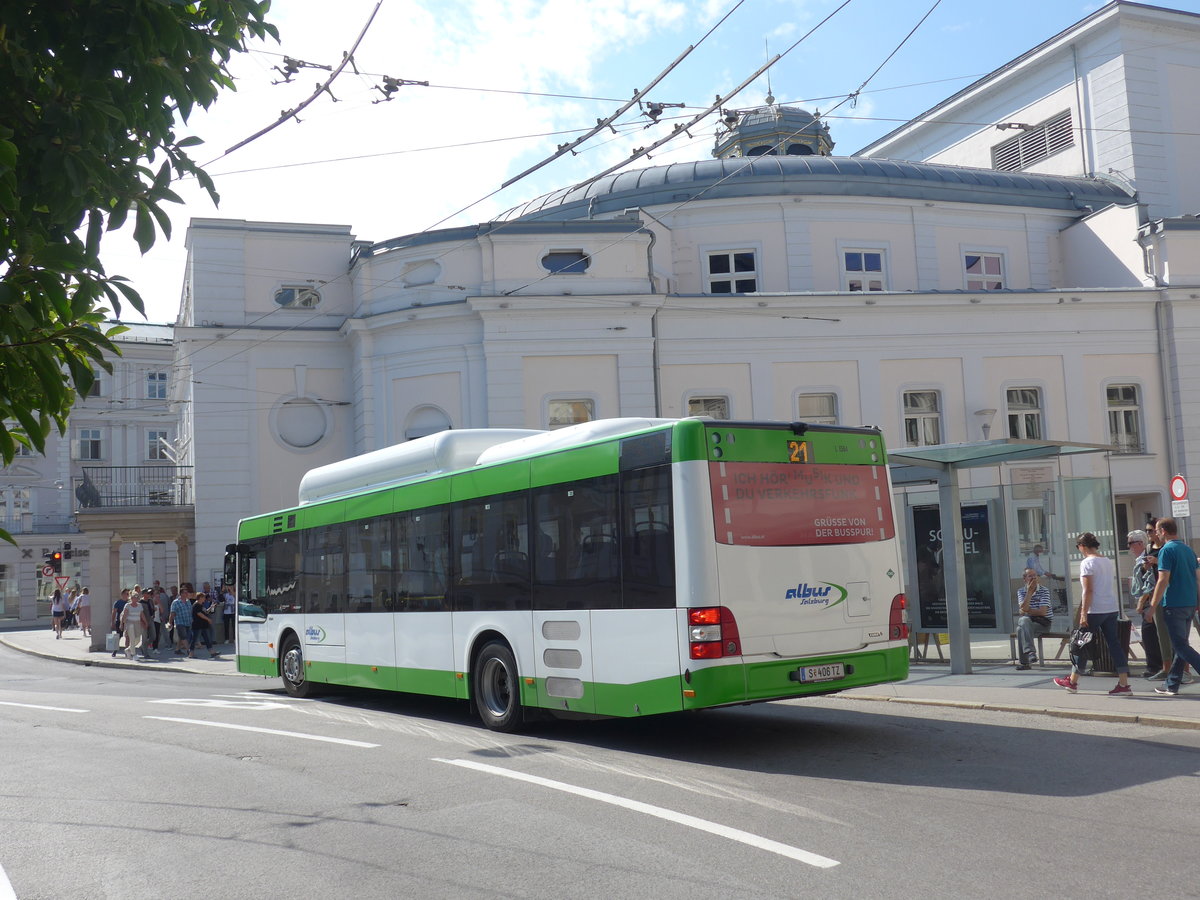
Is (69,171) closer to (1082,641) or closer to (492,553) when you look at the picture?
(492,553)

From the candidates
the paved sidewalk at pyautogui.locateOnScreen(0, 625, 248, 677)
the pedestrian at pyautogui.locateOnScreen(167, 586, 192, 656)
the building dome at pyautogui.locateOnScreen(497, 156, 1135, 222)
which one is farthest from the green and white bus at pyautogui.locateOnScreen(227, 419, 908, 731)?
the building dome at pyautogui.locateOnScreen(497, 156, 1135, 222)

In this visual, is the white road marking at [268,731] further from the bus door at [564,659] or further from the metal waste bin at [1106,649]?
the metal waste bin at [1106,649]

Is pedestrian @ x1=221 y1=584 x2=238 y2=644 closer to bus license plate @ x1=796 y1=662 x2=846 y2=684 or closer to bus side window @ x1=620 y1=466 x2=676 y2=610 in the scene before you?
bus side window @ x1=620 y1=466 x2=676 y2=610

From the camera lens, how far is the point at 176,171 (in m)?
4.92

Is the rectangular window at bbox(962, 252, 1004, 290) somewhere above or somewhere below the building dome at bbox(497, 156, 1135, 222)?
below

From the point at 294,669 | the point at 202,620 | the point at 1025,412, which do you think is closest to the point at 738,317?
the point at 1025,412

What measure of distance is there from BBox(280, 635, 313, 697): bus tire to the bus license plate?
9291mm

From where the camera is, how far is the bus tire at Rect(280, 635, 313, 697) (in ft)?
55.9

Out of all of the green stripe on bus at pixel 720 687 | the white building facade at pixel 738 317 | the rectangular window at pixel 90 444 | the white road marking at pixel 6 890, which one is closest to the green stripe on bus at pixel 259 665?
the green stripe on bus at pixel 720 687

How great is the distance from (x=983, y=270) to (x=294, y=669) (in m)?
25.3

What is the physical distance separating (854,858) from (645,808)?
1926 mm

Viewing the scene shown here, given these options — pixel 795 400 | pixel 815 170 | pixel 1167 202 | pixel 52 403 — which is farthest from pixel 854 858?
pixel 1167 202

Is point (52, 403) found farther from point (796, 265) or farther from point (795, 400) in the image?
point (796, 265)

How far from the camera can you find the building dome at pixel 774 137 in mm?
Answer: 39906
